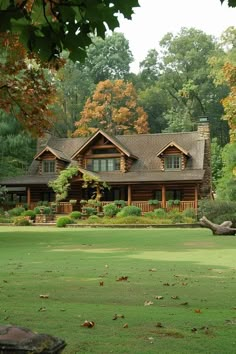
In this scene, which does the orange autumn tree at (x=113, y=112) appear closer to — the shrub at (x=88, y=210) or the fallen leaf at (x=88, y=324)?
the shrub at (x=88, y=210)

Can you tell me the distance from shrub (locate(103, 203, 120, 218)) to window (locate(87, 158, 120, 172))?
6.82m

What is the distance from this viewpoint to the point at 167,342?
5.07 meters

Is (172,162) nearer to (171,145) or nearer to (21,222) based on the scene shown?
(171,145)

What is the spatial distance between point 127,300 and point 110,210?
103 ft

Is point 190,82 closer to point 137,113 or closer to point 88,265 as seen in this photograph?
point 137,113

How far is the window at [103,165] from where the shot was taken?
45.7 m

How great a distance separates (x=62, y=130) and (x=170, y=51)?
19.1m

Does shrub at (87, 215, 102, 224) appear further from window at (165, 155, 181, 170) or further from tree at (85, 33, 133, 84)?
tree at (85, 33, 133, 84)

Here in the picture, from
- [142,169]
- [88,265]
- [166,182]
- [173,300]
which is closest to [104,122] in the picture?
[142,169]

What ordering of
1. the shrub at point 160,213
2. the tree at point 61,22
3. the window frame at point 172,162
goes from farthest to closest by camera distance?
1. the window frame at point 172,162
2. the shrub at point 160,213
3. the tree at point 61,22

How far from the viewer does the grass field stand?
202 inches

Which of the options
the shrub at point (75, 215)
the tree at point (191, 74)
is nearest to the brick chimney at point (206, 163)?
the shrub at point (75, 215)

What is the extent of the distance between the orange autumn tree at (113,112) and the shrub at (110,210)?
2165 cm

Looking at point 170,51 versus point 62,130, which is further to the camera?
point 170,51
